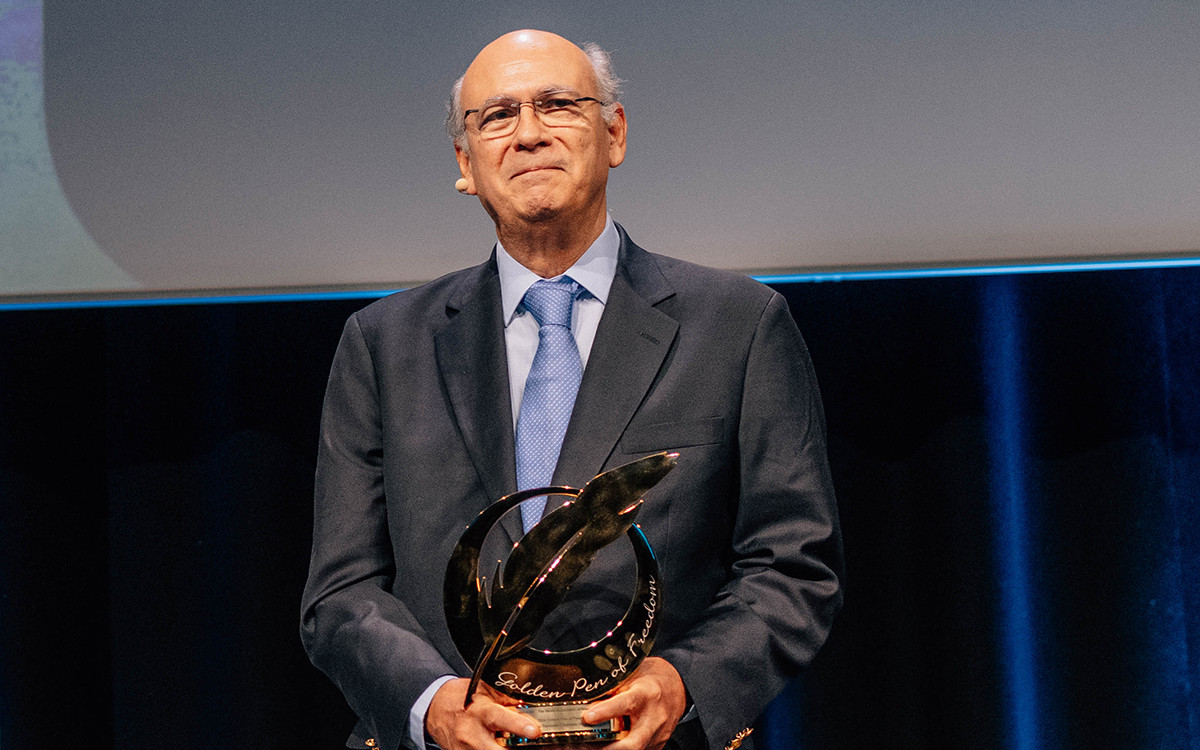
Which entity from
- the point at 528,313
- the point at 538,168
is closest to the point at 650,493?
the point at 528,313

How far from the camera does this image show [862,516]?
93.4 inches

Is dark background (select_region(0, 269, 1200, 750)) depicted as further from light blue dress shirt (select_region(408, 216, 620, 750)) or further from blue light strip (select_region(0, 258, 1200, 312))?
light blue dress shirt (select_region(408, 216, 620, 750))

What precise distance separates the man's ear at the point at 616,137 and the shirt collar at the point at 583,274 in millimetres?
87

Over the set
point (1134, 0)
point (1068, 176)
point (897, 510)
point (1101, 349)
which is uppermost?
point (1134, 0)

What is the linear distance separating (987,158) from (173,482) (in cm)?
188

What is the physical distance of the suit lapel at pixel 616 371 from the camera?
4.09ft

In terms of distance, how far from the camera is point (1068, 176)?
88.9 inches

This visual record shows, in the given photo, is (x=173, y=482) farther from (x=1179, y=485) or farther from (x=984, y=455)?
(x=1179, y=485)

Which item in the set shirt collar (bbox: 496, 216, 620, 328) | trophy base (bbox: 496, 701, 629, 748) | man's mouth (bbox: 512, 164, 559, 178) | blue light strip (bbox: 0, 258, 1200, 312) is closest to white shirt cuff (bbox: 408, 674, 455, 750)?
trophy base (bbox: 496, 701, 629, 748)

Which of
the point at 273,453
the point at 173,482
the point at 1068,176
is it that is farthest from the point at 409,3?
the point at 1068,176

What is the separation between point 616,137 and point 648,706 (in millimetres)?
714
